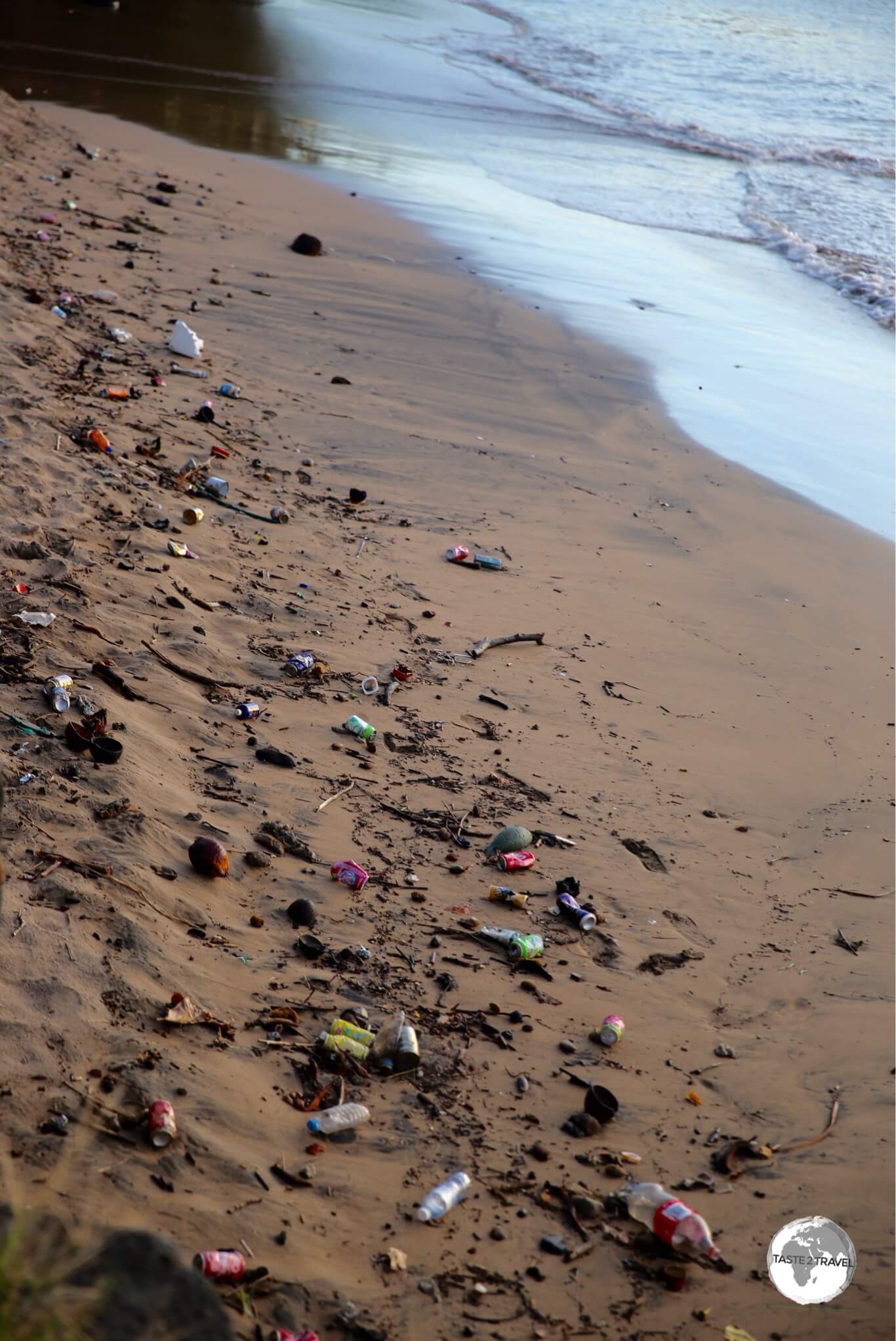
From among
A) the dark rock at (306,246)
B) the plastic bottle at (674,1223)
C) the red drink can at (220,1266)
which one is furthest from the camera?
the dark rock at (306,246)

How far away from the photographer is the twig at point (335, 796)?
394 cm

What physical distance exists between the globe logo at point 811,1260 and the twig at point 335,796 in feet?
6.59

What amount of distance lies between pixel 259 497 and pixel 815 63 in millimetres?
28579

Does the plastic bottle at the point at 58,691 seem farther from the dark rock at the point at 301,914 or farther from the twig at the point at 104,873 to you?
the dark rock at the point at 301,914

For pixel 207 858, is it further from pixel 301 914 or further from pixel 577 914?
pixel 577 914

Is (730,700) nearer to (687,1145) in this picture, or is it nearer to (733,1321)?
(687,1145)

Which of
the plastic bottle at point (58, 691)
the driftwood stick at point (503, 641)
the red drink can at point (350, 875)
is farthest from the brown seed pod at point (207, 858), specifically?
the driftwood stick at point (503, 641)

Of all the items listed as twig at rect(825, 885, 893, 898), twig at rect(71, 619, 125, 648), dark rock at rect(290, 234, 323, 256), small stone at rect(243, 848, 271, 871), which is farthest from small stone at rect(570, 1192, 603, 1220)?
dark rock at rect(290, 234, 323, 256)

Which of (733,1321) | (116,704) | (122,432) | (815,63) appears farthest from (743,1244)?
(815,63)

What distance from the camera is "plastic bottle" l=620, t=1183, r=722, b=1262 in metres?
2.62

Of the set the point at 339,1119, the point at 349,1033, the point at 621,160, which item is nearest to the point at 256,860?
the point at 349,1033

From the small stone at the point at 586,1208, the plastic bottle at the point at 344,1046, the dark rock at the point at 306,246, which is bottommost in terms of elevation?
the small stone at the point at 586,1208

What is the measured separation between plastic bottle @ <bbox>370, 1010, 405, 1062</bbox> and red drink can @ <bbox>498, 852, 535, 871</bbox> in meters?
0.91

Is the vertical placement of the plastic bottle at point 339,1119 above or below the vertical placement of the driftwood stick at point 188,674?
below
